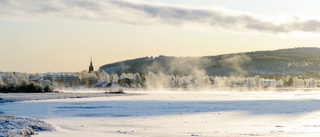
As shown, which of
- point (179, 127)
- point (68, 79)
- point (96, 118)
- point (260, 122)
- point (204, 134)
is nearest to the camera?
point (204, 134)

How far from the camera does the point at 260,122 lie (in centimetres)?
2811

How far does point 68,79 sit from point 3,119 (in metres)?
142

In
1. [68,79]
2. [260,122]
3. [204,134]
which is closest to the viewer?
[204,134]

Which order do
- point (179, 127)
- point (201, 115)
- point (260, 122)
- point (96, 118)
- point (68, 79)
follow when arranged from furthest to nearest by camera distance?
point (68, 79) → point (201, 115) → point (96, 118) → point (260, 122) → point (179, 127)

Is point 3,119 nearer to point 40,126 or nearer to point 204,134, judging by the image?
point 40,126

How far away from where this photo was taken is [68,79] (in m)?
166

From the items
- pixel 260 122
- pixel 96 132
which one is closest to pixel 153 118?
pixel 260 122

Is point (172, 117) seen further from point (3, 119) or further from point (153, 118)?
point (3, 119)

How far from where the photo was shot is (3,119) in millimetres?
25703

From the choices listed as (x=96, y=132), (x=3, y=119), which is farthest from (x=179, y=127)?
(x=3, y=119)

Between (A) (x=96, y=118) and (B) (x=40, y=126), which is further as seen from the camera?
(A) (x=96, y=118)

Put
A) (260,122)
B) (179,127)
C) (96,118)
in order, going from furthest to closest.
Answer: (96,118), (260,122), (179,127)

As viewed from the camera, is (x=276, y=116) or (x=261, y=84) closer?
(x=276, y=116)

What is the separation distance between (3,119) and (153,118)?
8.26 metres
